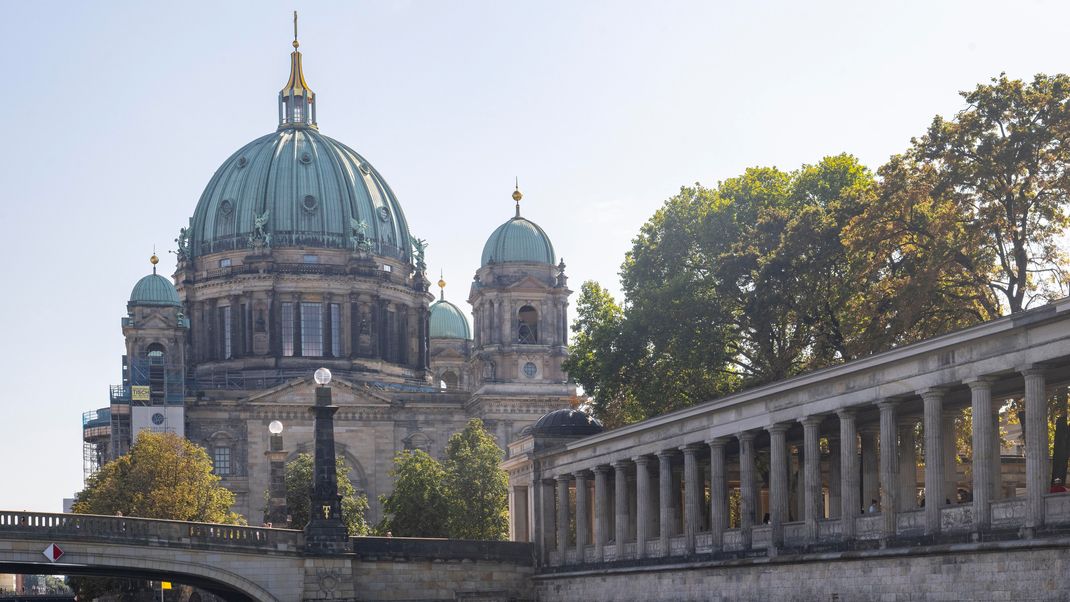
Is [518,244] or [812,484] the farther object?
[518,244]

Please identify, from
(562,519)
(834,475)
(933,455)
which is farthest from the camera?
(562,519)

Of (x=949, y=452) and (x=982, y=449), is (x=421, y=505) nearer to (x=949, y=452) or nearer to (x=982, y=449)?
(x=949, y=452)

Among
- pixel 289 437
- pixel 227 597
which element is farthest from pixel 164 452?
pixel 289 437

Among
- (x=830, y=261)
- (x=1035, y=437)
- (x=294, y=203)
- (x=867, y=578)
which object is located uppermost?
(x=294, y=203)

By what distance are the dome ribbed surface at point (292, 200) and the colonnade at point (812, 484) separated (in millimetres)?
62942

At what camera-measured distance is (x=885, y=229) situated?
216ft

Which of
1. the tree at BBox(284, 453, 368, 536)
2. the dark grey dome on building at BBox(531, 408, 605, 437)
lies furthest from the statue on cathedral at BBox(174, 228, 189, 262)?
the dark grey dome on building at BBox(531, 408, 605, 437)

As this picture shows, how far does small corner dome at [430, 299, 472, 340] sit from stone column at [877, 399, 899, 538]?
4739 inches

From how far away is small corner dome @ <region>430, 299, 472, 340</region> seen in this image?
171m

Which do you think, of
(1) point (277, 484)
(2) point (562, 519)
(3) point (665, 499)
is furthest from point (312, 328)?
(3) point (665, 499)

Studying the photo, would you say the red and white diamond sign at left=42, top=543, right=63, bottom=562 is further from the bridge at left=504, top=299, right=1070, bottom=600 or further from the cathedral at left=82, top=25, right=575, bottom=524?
the cathedral at left=82, top=25, right=575, bottom=524

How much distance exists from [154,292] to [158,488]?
44.1m

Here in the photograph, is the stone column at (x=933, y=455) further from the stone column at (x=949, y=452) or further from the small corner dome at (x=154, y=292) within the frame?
the small corner dome at (x=154, y=292)

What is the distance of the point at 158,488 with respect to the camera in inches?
3696
